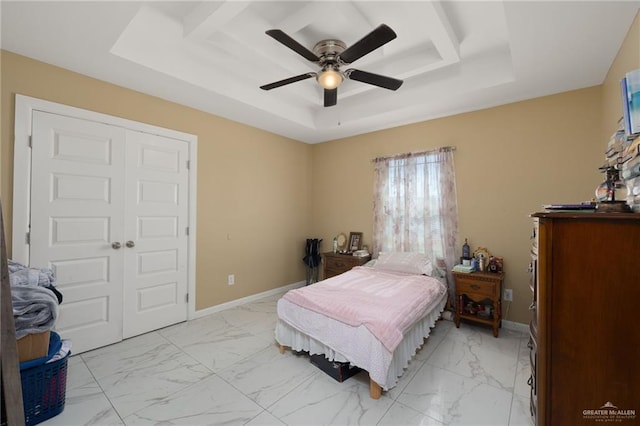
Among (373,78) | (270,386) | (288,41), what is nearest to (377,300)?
(270,386)

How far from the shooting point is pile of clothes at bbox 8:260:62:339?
161 centimetres

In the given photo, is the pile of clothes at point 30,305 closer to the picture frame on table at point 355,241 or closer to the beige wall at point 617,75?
the picture frame on table at point 355,241

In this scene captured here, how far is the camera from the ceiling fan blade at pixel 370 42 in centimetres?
164

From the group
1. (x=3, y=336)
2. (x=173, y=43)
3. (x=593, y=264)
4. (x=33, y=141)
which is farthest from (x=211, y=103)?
(x=593, y=264)

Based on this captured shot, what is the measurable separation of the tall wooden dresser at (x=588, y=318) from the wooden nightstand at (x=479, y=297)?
67.5 inches

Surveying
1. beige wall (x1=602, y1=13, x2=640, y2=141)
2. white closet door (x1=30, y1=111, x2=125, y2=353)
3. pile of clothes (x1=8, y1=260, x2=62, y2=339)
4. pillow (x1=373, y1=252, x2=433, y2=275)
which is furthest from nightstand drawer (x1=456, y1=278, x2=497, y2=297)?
white closet door (x1=30, y1=111, x2=125, y2=353)

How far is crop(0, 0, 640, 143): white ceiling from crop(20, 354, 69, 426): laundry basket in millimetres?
2353

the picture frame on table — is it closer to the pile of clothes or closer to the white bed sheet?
the white bed sheet

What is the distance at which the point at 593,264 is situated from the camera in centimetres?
118

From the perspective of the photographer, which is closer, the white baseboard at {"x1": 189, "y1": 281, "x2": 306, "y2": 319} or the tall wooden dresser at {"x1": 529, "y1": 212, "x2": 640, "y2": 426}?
the tall wooden dresser at {"x1": 529, "y1": 212, "x2": 640, "y2": 426}

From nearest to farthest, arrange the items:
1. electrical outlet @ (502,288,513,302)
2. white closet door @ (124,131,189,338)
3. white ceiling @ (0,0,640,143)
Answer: white ceiling @ (0,0,640,143) < white closet door @ (124,131,189,338) < electrical outlet @ (502,288,513,302)

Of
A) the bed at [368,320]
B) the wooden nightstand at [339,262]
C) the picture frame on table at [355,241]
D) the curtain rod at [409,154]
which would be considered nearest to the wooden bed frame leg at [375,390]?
the bed at [368,320]

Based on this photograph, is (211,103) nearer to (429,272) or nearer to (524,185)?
(429,272)

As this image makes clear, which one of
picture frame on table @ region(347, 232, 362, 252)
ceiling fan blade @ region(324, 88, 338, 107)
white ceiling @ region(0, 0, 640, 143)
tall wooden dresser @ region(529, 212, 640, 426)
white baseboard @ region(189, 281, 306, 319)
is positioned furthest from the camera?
picture frame on table @ region(347, 232, 362, 252)
